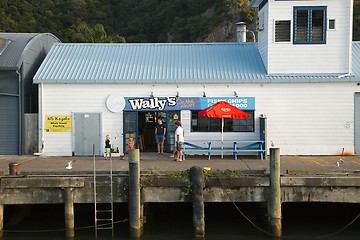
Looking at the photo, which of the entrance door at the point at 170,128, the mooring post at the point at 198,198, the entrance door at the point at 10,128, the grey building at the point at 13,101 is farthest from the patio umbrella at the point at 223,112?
the entrance door at the point at 10,128

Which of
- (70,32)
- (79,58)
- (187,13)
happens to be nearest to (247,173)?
(79,58)

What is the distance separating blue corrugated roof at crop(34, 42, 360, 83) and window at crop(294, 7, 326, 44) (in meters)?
1.58

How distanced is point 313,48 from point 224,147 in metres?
5.81

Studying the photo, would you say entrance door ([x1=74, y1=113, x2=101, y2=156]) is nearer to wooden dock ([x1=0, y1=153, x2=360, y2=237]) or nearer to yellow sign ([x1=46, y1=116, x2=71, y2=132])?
yellow sign ([x1=46, y1=116, x2=71, y2=132])

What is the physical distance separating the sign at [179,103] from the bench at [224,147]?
1.55 metres

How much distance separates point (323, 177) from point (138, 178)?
5.37 meters

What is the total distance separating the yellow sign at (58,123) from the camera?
20.6 meters

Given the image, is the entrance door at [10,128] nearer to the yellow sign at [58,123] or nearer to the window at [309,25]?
the yellow sign at [58,123]

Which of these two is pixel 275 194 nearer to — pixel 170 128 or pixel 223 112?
pixel 223 112

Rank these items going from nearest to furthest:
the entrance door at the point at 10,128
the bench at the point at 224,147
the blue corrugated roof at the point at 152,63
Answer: the bench at the point at 224,147 < the blue corrugated roof at the point at 152,63 < the entrance door at the point at 10,128

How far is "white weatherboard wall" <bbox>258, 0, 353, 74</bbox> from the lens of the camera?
67.1 feet

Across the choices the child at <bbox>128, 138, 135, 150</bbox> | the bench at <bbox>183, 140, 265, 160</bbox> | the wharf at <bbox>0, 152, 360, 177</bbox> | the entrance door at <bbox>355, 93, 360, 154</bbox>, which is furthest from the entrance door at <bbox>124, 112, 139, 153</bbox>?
the entrance door at <bbox>355, 93, 360, 154</bbox>

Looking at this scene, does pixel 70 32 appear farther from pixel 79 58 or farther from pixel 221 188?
pixel 221 188

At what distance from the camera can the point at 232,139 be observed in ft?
67.5
